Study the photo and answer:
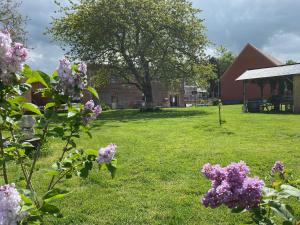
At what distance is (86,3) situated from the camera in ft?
109

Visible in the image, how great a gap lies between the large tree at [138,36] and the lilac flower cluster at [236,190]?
29.6 m

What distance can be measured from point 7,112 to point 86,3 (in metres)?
32.6

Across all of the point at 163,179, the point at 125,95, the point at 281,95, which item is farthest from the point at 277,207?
the point at 125,95

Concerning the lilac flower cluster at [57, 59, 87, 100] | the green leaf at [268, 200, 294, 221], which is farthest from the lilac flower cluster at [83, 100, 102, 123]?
the green leaf at [268, 200, 294, 221]

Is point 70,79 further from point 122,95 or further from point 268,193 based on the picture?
point 122,95

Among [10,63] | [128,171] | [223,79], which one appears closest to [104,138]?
[128,171]

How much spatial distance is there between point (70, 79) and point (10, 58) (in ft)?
1.36

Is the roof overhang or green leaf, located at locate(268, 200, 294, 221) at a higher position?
the roof overhang

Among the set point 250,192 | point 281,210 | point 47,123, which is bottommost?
point 281,210

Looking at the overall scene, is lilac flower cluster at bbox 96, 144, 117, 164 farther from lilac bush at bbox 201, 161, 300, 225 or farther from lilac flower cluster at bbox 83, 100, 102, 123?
lilac bush at bbox 201, 161, 300, 225

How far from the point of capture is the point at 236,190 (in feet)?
6.20

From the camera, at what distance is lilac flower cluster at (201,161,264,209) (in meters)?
1.89

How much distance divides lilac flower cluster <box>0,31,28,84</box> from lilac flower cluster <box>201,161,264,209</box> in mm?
1207

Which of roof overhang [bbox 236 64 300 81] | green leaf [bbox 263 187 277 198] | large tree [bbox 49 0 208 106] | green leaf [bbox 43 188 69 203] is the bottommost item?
green leaf [bbox 43 188 69 203]
